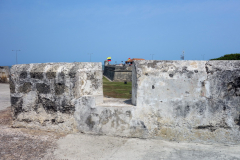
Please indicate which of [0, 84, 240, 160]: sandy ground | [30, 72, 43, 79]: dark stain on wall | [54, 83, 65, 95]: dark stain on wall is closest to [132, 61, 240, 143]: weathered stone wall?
[0, 84, 240, 160]: sandy ground

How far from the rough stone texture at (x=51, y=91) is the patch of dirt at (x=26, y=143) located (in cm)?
16

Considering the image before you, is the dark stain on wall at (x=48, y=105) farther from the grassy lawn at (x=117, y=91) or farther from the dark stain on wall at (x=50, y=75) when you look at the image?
the grassy lawn at (x=117, y=91)

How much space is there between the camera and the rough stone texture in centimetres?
352

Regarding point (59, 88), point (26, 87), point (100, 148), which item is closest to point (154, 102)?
point (100, 148)

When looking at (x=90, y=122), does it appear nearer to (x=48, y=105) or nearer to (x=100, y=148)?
(x=100, y=148)

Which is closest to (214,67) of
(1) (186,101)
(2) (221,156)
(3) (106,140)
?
(1) (186,101)

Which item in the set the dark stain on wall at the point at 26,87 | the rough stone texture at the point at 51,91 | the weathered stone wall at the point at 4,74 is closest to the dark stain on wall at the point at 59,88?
the rough stone texture at the point at 51,91

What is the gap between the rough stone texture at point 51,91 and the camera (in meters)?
3.52

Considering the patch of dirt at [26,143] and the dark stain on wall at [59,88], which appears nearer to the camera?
the patch of dirt at [26,143]

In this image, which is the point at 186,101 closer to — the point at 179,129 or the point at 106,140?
the point at 179,129

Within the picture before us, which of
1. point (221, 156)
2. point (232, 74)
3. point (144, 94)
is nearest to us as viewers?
point (221, 156)

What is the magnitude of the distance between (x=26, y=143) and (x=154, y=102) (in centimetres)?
195

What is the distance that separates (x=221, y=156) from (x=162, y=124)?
0.86 m

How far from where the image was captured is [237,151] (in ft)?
9.36
